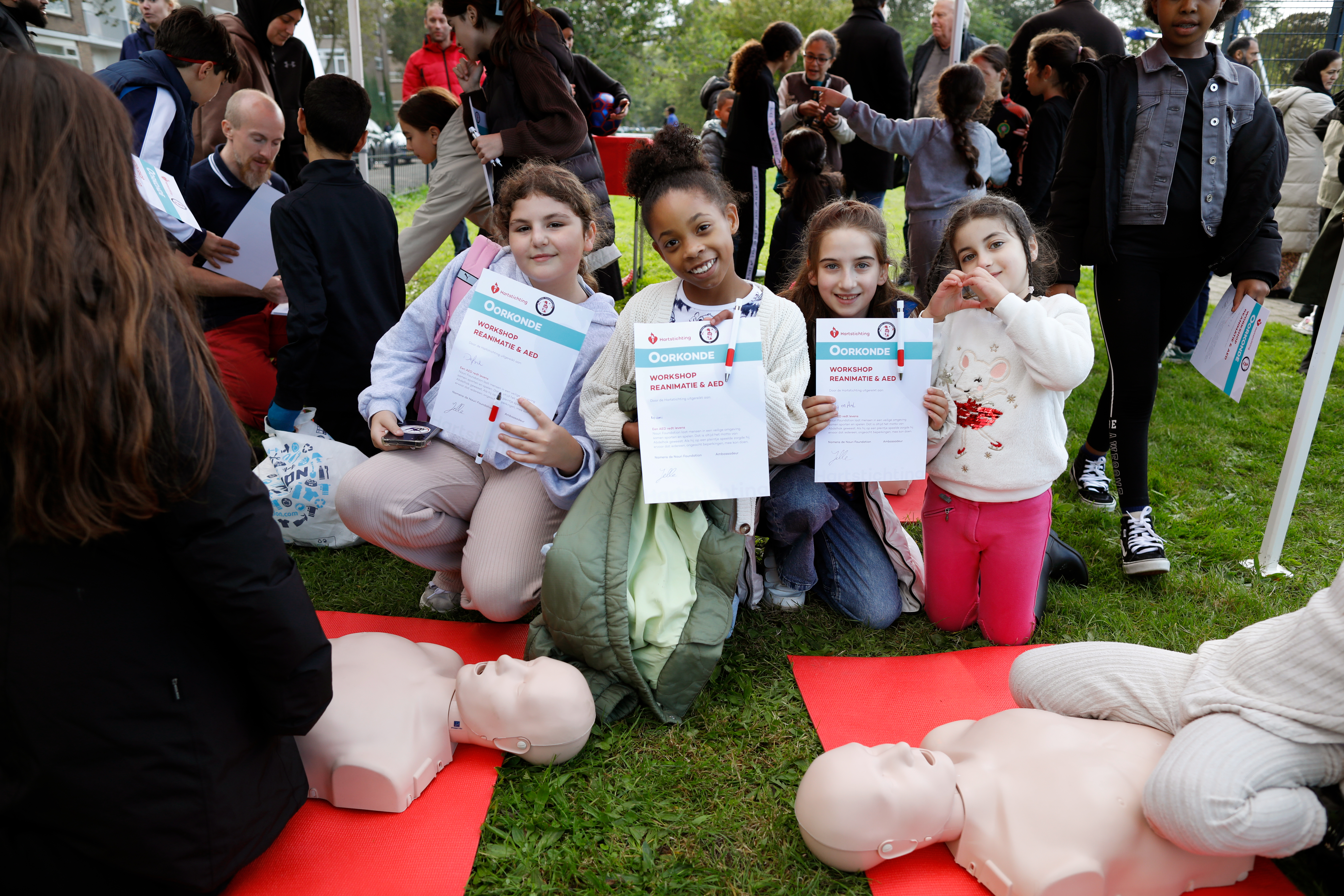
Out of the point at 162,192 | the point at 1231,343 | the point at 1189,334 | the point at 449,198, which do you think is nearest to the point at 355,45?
the point at 449,198

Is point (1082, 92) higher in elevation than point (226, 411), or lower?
higher

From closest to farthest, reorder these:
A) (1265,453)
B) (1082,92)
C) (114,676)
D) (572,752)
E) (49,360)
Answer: (49,360), (114,676), (572,752), (1082,92), (1265,453)

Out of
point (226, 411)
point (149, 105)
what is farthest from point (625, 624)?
point (149, 105)

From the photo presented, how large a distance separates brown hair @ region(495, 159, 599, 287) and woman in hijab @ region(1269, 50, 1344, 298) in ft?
20.4

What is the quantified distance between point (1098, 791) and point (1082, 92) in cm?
237

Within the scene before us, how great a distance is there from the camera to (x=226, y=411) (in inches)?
59.1

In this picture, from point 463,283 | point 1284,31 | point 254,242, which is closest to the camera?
point 463,283

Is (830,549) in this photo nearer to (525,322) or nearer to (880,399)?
(880,399)

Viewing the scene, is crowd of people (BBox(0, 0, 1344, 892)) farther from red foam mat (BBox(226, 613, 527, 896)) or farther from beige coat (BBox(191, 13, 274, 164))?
red foam mat (BBox(226, 613, 527, 896))

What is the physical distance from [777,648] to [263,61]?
4349mm

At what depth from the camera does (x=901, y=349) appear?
2.47 meters

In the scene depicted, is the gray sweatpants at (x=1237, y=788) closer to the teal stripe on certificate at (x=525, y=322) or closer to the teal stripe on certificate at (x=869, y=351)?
the teal stripe on certificate at (x=869, y=351)

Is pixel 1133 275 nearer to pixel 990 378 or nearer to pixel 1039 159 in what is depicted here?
pixel 990 378

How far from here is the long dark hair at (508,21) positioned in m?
3.78
